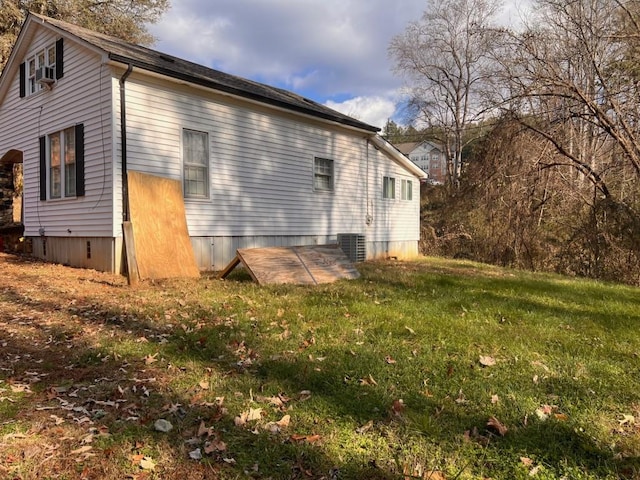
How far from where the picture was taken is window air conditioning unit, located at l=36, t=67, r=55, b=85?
9812mm

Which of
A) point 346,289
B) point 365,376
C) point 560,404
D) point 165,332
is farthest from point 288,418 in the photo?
point 346,289

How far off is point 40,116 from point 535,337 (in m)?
11.3

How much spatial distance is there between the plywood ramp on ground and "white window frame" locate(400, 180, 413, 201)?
7.93 metres

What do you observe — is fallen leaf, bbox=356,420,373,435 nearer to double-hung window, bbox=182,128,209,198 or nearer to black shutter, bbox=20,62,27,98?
double-hung window, bbox=182,128,209,198

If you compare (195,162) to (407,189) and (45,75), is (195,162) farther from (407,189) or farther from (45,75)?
(407,189)

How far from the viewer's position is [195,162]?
955cm

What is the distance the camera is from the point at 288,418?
2.76 m

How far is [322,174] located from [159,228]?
565 cm

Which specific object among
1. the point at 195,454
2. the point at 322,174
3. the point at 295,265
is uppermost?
the point at 322,174

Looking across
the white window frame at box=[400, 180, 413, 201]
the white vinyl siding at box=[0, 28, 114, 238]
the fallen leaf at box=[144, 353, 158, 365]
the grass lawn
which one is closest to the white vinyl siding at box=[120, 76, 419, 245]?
the white vinyl siding at box=[0, 28, 114, 238]

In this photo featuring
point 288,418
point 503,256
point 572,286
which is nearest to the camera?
point 288,418

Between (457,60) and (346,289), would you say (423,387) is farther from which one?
(457,60)

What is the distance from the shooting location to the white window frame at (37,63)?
33.3 feet

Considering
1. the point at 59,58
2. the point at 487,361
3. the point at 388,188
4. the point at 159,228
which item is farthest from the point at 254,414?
the point at 388,188
